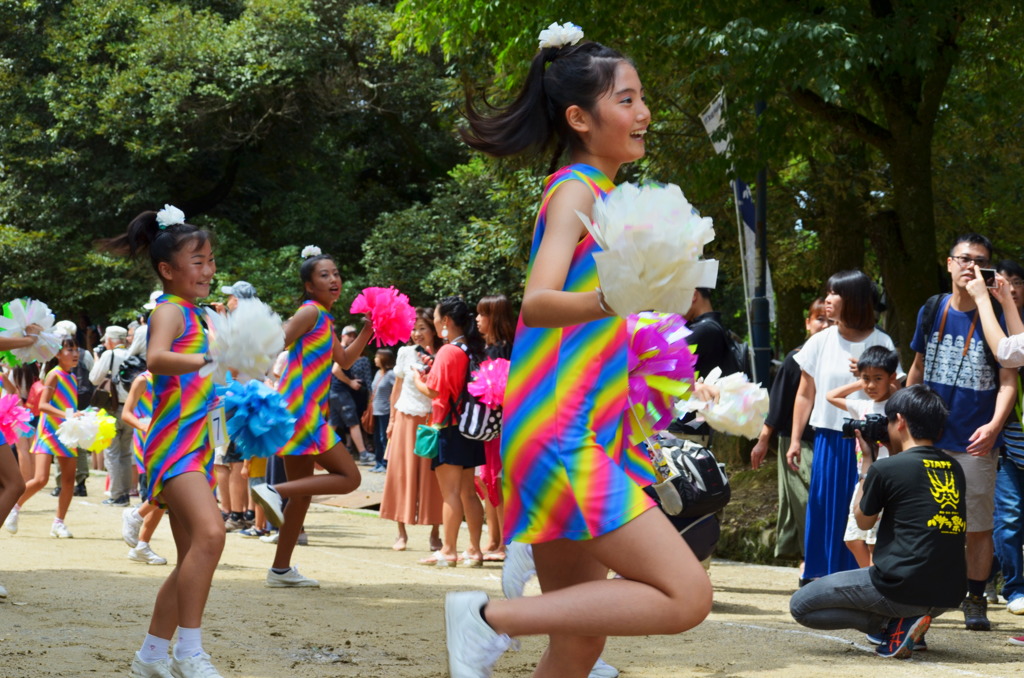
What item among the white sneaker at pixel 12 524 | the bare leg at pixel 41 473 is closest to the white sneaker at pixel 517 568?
the white sneaker at pixel 12 524

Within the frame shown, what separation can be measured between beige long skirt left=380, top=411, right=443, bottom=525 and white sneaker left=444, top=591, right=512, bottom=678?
716 centimetres

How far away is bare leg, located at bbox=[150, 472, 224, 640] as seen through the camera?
462 centimetres

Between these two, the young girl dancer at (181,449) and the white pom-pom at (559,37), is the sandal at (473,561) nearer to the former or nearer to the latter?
the young girl dancer at (181,449)

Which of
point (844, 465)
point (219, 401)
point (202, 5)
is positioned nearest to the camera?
point (219, 401)

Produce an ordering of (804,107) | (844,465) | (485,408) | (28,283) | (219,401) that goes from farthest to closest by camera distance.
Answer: (28,283)
(804,107)
(485,408)
(844,465)
(219,401)

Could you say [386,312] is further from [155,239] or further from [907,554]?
[907,554]

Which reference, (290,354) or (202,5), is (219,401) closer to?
(290,354)

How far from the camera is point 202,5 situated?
89.0 feet

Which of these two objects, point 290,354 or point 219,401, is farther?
point 290,354

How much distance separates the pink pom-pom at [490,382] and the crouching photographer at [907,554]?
330 cm

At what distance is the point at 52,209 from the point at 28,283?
1.62m

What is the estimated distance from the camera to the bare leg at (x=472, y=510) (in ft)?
30.5

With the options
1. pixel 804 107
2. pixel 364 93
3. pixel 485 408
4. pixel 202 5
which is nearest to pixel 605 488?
pixel 485 408

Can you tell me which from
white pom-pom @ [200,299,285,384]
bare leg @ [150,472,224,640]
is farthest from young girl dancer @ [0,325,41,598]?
white pom-pom @ [200,299,285,384]
